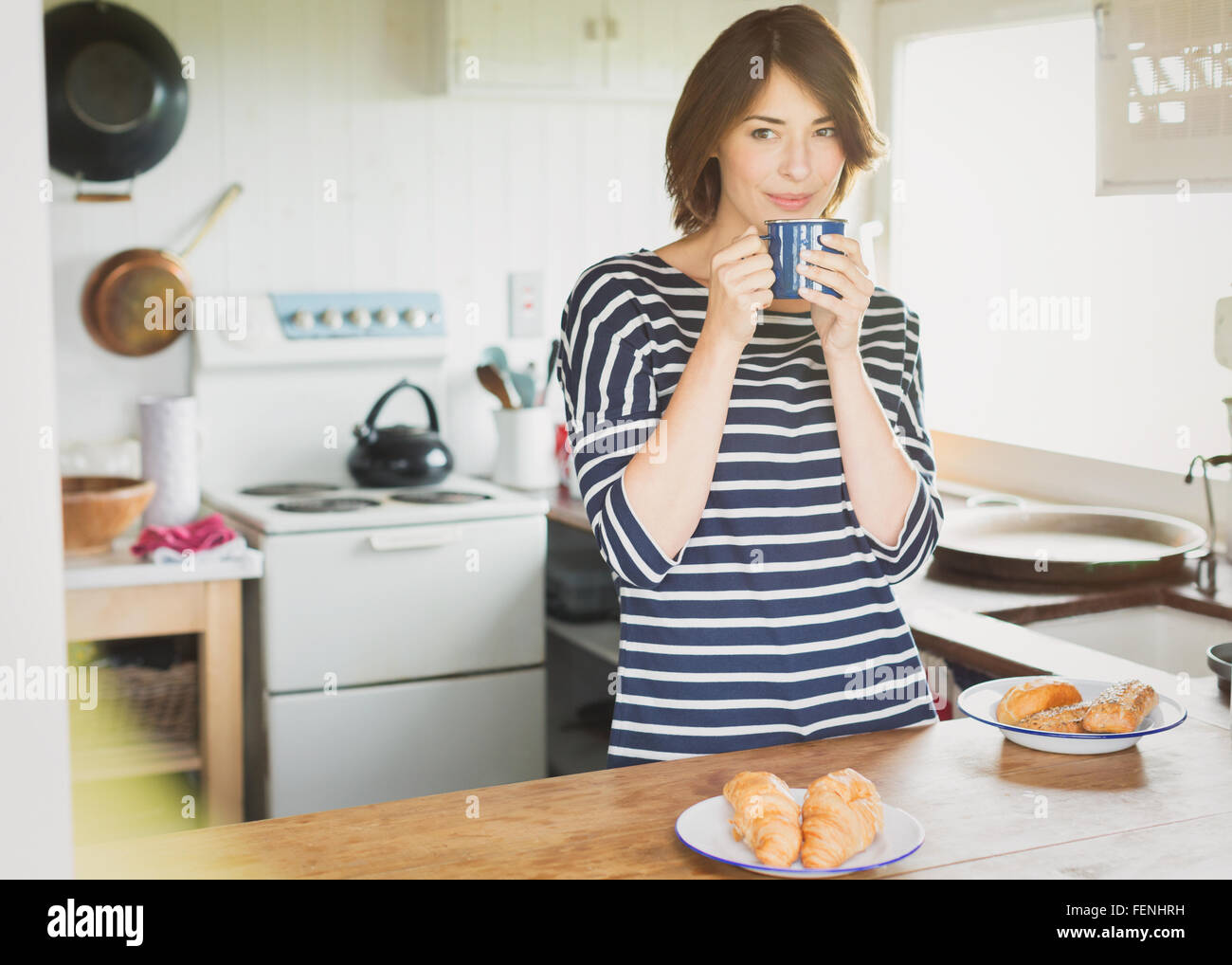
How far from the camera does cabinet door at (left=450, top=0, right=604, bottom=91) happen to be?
10.2 feet

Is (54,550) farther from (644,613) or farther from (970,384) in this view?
(970,384)

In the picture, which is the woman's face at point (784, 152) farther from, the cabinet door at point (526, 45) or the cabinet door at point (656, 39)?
the cabinet door at point (656, 39)

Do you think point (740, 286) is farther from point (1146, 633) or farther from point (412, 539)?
point (412, 539)

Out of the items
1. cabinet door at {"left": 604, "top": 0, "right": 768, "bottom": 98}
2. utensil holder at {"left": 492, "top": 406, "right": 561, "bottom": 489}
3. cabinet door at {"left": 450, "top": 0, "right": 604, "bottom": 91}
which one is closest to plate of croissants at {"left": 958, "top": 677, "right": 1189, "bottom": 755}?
utensil holder at {"left": 492, "top": 406, "right": 561, "bottom": 489}

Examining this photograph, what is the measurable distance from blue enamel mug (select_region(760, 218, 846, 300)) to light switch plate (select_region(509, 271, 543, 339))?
2.24m

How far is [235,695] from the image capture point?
8.88 feet

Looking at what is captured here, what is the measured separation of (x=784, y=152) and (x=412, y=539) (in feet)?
5.11

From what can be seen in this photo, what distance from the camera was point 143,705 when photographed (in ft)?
8.93

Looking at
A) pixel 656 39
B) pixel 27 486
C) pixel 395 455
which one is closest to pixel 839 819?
pixel 27 486

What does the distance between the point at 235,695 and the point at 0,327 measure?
2.27 metres

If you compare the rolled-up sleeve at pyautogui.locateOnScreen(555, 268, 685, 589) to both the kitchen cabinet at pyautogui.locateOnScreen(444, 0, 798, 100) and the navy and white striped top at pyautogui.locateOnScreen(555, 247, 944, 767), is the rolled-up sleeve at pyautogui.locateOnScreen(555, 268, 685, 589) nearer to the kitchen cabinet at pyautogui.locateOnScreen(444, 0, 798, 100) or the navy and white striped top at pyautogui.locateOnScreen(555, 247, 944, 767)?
the navy and white striped top at pyautogui.locateOnScreen(555, 247, 944, 767)

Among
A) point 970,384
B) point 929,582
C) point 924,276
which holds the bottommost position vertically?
point 929,582

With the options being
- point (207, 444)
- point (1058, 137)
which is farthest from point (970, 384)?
point (207, 444)

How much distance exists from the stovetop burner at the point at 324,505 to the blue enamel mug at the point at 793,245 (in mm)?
1720
